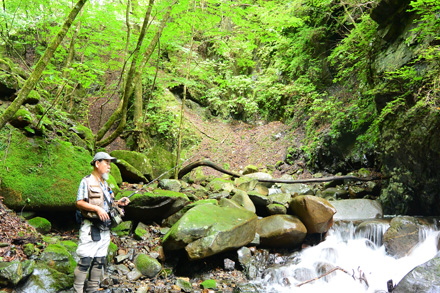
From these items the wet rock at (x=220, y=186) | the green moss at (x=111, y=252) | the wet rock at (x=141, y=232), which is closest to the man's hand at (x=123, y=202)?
the green moss at (x=111, y=252)

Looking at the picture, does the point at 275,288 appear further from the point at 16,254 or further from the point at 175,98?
the point at 175,98

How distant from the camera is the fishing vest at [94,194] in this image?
3428mm

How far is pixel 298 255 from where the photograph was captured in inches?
247

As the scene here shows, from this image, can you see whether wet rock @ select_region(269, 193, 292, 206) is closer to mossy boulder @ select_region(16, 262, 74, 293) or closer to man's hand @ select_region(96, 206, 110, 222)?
man's hand @ select_region(96, 206, 110, 222)

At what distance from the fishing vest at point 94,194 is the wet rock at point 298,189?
6.73 meters

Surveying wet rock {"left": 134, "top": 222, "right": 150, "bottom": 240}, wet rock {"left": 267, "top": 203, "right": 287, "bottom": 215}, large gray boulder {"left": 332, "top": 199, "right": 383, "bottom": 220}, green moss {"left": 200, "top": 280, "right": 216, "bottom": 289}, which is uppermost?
large gray boulder {"left": 332, "top": 199, "right": 383, "bottom": 220}

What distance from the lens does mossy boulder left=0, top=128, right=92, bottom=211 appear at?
4.50 metres

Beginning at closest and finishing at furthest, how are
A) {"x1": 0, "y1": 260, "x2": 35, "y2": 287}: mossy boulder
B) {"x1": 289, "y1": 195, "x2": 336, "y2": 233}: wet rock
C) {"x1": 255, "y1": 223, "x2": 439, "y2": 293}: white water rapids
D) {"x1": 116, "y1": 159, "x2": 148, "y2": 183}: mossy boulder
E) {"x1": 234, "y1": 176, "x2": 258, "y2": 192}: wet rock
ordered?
{"x1": 0, "y1": 260, "x2": 35, "y2": 287}: mossy boulder
{"x1": 255, "y1": 223, "x2": 439, "y2": 293}: white water rapids
{"x1": 289, "y1": 195, "x2": 336, "y2": 233}: wet rock
{"x1": 116, "y1": 159, "x2": 148, "y2": 183}: mossy boulder
{"x1": 234, "y1": 176, "x2": 258, "y2": 192}: wet rock

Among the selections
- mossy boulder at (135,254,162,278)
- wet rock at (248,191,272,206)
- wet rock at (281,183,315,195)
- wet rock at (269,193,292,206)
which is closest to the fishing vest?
mossy boulder at (135,254,162,278)

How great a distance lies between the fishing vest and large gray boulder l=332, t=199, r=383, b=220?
6.03 m

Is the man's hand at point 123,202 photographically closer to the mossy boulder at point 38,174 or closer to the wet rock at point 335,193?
the mossy boulder at point 38,174

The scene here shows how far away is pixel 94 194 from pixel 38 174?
2184 millimetres

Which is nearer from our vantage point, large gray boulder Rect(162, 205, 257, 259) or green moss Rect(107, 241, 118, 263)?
green moss Rect(107, 241, 118, 263)

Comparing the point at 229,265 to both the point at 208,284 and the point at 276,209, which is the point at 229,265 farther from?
the point at 276,209
